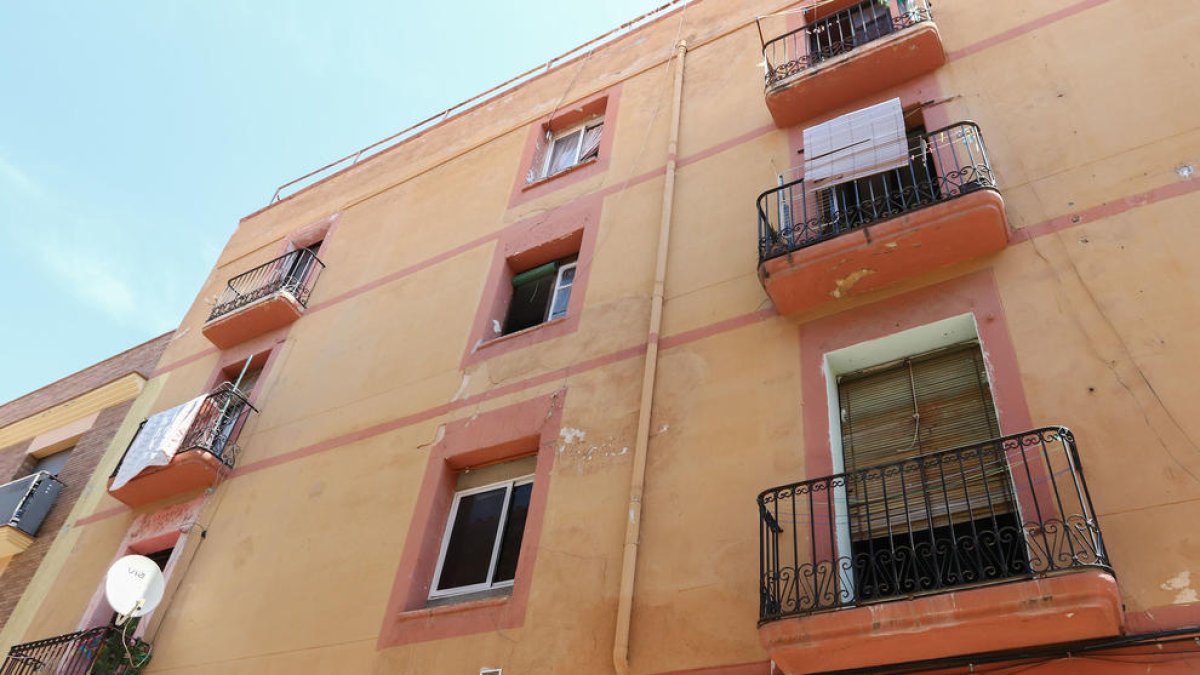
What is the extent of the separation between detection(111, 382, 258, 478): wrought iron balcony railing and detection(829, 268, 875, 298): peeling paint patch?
27.7 ft

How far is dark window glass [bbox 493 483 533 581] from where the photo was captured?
30.3ft

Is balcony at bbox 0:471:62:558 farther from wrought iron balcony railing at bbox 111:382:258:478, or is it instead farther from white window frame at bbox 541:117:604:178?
white window frame at bbox 541:117:604:178

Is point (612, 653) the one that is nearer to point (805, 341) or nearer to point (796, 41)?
point (805, 341)

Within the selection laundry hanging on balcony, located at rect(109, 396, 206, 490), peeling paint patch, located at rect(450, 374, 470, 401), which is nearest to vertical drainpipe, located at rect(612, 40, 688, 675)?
peeling paint patch, located at rect(450, 374, 470, 401)

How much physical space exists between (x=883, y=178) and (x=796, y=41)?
332 cm

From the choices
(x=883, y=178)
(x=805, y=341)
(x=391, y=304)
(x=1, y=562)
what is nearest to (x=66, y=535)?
(x=1, y=562)

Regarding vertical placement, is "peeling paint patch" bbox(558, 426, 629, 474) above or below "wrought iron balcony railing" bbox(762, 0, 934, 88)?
below

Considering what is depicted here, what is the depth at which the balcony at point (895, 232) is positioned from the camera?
8.33m

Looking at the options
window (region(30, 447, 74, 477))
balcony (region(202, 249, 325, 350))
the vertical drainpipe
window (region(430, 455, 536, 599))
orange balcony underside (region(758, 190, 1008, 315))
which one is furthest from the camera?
window (region(30, 447, 74, 477))

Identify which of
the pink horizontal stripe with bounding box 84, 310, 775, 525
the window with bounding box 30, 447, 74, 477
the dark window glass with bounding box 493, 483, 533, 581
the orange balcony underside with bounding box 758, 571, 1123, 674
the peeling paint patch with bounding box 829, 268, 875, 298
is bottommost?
the orange balcony underside with bounding box 758, 571, 1123, 674

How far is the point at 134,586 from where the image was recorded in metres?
10.4

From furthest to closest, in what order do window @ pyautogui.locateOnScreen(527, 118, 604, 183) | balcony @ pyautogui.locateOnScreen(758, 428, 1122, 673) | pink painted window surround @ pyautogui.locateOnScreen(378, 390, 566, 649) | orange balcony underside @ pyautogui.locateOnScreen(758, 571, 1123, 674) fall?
window @ pyautogui.locateOnScreen(527, 118, 604, 183)
pink painted window surround @ pyautogui.locateOnScreen(378, 390, 566, 649)
balcony @ pyautogui.locateOnScreen(758, 428, 1122, 673)
orange balcony underside @ pyautogui.locateOnScreen(758, 571, 1123, 674)

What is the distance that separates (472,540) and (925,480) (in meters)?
5.00

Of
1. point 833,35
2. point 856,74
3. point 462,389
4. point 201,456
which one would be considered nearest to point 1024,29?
point 856,74
